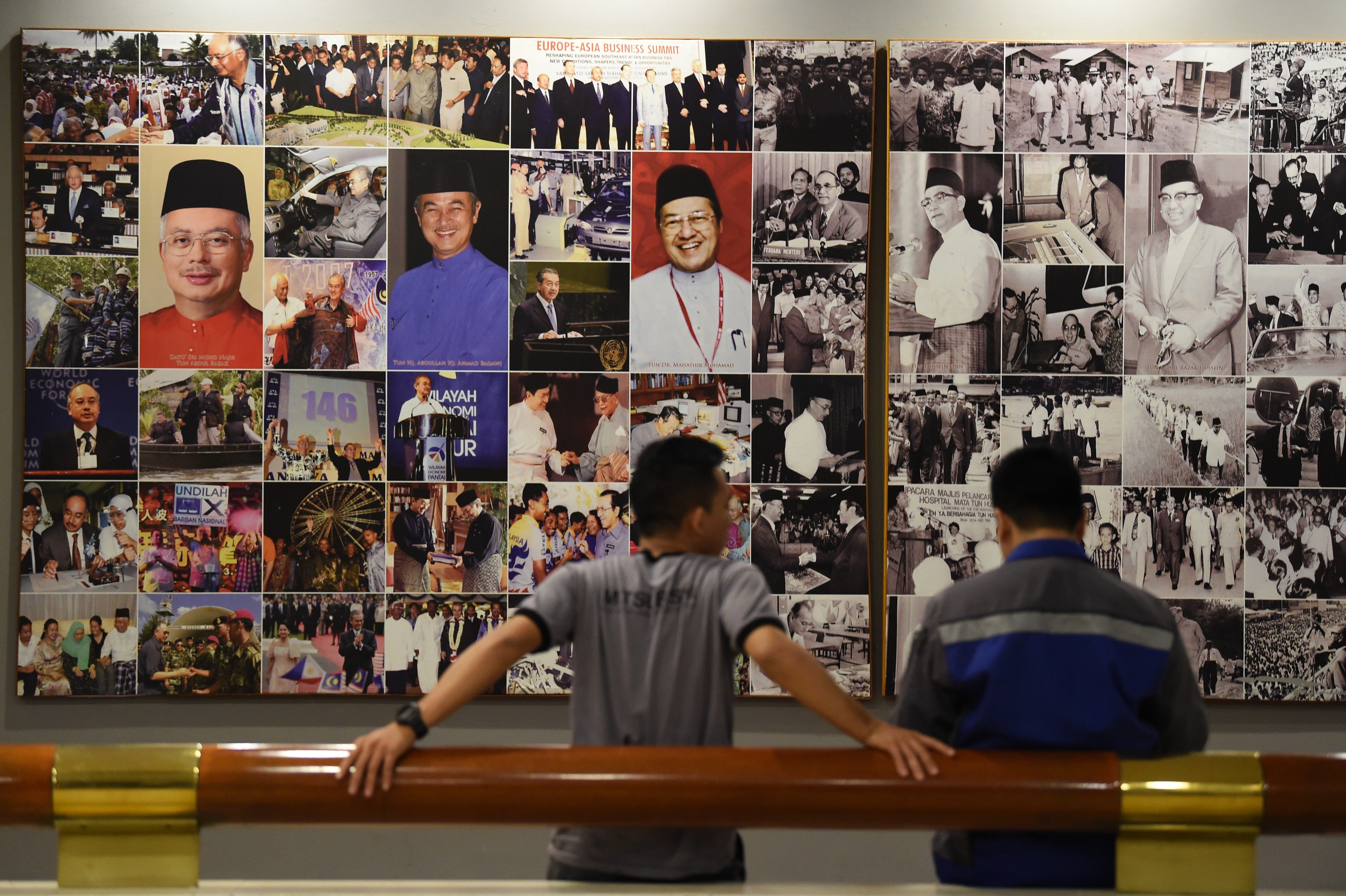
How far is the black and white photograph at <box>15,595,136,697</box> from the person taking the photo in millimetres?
2746

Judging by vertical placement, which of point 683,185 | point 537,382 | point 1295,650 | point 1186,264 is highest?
point 683,185

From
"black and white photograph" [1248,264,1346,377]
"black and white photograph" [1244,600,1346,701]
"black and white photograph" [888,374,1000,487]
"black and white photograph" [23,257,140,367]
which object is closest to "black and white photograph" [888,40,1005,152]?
"black and white photograph" [888,374,1000,487]

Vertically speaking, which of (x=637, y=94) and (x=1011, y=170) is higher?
(x=637, y=94)

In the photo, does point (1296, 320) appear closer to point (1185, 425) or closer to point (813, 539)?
point (1185, 425)

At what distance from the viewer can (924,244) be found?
2.78m

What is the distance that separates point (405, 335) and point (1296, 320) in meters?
2.78

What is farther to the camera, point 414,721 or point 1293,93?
point 1293,93

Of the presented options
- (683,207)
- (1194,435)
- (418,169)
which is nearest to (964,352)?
(1194,435)

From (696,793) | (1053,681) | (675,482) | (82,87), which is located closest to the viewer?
(696,793)

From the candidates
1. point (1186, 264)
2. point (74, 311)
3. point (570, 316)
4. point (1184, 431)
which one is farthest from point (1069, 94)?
point (74, 311)

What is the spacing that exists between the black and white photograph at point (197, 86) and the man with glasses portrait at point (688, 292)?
50.9 inches

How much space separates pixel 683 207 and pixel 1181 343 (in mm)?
1610

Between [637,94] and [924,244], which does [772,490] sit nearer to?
[924,244]

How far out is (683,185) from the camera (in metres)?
2.77
